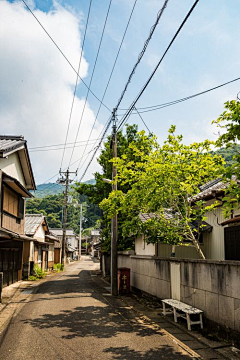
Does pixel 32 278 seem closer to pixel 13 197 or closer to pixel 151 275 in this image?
pixel 13 197

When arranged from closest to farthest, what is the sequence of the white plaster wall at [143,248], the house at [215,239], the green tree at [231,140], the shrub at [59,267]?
the green tree at [231,140] → the house at [215,239] → the white plaster wall at [143,248] → the shrub at [59,267]

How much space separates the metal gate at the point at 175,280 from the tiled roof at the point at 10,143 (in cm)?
1119

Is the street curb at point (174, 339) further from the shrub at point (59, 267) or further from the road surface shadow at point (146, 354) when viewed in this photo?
the shrub at point (59, 267)

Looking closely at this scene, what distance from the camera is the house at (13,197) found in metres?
19.2

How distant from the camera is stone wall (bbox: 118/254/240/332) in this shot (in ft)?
27.5

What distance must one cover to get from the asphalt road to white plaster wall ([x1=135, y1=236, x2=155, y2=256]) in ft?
14.1

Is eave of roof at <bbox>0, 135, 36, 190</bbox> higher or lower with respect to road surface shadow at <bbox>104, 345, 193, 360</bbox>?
higher

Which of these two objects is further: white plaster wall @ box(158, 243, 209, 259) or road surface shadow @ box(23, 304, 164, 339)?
white plaster wall @ box(158, 243, 209, 259)

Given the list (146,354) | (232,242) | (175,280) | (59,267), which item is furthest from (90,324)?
(59,267)

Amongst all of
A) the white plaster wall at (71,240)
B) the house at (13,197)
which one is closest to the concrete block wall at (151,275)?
the house at (13,197)

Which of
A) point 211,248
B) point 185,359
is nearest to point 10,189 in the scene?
point 211,248

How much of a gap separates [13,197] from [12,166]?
7.51 ft

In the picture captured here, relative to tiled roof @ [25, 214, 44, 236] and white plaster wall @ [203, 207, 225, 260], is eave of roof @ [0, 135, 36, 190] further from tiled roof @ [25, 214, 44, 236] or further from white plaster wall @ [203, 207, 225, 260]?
white plaster wall @ [203, 207, 225, 260]

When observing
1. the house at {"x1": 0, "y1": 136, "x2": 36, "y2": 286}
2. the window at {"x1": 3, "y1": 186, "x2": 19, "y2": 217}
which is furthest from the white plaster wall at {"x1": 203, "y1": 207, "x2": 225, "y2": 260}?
the window at {"x1": 3, "y1": 186, "x2": 19, "y2": 217}
